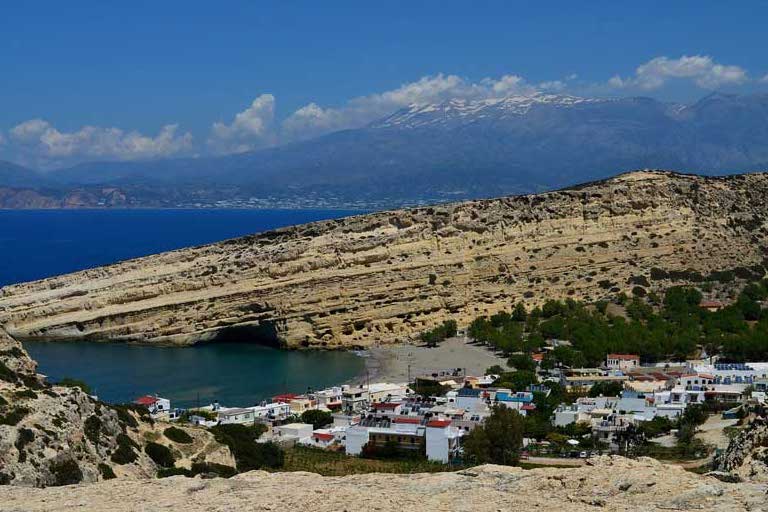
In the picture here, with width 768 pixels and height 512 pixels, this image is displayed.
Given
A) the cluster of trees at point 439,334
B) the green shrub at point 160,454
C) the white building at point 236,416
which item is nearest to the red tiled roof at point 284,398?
the white building at point 236,416

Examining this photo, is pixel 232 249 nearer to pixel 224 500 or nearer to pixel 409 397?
pixel 409 397

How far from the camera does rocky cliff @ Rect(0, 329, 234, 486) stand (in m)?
19.7

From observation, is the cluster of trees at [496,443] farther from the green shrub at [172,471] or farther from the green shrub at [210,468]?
the green shrub at [172,471]

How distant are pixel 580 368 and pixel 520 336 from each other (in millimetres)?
9003

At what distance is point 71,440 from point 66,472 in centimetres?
142

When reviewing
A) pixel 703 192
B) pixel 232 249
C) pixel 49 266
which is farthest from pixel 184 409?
pixel 49 266

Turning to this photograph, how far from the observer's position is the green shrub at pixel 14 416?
68.0 feet

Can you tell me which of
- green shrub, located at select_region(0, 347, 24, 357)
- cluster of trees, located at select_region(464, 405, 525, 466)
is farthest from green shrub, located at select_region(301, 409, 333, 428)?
green shrub, located at select_region(0, 347, 24, 357)

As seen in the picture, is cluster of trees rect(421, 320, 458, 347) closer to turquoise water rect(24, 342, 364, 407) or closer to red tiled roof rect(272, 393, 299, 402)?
turquoise water rect(24, 342, 364, 407)

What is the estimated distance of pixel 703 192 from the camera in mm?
75938

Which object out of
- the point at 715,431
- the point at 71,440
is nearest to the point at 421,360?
the point at 715,431

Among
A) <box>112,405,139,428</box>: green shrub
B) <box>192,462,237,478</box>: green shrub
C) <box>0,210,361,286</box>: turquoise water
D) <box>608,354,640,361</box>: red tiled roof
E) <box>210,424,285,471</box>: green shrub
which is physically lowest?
<box>210,424,285,471</box>: green shrub

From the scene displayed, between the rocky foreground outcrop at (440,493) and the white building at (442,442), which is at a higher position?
the rocky foreground outcrop at (440,493)

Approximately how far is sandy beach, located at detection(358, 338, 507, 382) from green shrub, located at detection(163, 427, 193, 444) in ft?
78.5
